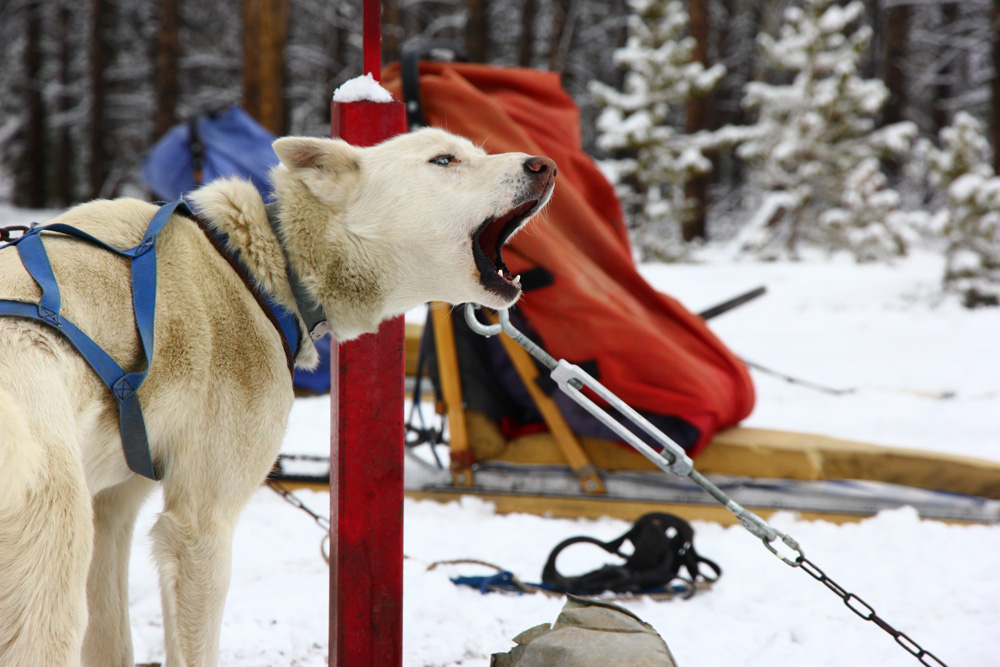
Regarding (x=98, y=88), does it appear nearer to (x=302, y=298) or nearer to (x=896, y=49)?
(x=896, y=49)

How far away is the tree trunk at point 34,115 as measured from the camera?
2342 centimetres

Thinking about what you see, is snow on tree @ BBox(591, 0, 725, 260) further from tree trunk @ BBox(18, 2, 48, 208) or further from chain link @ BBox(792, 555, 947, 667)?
tree trunk @ BBox(18, 2, 48, 208)

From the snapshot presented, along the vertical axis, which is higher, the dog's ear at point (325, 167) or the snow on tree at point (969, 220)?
the dog's ear at point (325, 167)

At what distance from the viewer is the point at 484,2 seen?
51.6 feet

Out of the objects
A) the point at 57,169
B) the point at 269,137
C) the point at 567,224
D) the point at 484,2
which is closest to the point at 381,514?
the point at 567,224

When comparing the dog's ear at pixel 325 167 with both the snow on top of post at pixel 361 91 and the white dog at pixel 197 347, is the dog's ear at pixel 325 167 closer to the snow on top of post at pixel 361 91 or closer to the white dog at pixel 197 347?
the white dog at pixel 197 347

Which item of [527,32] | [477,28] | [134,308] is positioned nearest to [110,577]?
[134,308]

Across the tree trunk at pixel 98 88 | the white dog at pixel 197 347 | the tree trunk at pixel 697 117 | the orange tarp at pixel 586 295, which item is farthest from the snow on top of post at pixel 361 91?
the tree trunk at pixel 98 88

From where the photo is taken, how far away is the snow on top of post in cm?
211

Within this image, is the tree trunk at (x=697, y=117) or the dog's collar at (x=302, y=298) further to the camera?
the tree trunk at (x=697, y=117)

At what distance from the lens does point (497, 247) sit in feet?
7.26

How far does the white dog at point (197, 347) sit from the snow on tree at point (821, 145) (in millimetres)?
13851

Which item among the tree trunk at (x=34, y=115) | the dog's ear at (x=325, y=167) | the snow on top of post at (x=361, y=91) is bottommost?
the tree trunk at (x=34, y=115)

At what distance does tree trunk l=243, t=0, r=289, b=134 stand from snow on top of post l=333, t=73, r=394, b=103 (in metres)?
10.0
